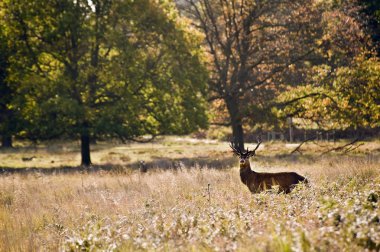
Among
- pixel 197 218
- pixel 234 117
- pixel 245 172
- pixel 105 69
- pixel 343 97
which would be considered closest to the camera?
pixel 197 218

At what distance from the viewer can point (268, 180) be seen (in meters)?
11.6

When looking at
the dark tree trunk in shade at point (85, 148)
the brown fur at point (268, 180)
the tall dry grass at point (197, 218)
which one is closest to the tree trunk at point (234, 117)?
the dark tree trunk in shade at point (85, 148)

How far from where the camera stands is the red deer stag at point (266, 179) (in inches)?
447

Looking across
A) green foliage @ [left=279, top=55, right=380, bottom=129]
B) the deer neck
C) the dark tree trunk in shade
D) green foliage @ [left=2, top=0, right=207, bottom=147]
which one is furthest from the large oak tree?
the deer neck

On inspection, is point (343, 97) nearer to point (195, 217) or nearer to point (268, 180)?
point (268, 180)

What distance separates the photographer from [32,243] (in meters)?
8.84

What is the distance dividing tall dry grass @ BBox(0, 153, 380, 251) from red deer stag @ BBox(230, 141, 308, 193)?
37 cm

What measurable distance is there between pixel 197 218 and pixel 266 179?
11.8 feet

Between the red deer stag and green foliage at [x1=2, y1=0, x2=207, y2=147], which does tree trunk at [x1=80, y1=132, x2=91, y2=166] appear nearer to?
green foliage at [x1=2, y1=0, x2=207, y2=147]

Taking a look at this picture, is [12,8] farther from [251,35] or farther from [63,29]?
[251,35]

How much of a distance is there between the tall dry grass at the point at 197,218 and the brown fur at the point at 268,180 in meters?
0.36

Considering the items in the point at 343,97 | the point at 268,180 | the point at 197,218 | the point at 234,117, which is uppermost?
the point at 343,97

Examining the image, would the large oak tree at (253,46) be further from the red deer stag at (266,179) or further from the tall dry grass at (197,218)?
the red deer stag at (266,179)

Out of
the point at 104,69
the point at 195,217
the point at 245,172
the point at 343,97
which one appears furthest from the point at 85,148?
the point at 195,217
